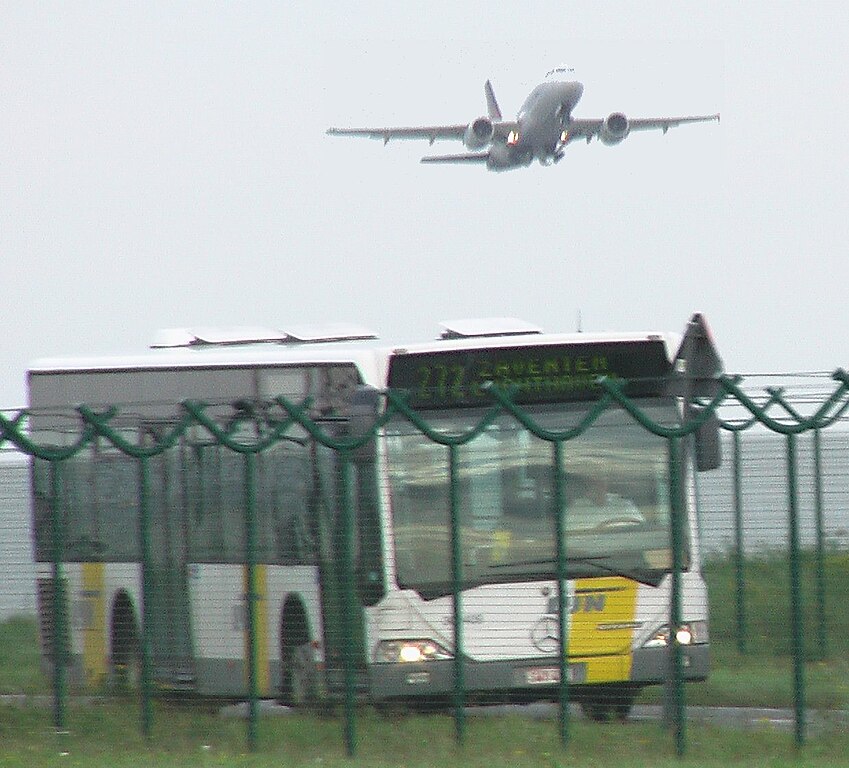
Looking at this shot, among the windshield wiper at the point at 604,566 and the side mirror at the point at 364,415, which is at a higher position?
the side mirror at the point at 364,415

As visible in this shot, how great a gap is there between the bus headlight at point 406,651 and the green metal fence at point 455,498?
0.21 m

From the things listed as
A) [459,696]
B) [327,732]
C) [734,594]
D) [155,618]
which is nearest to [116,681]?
[155,618]

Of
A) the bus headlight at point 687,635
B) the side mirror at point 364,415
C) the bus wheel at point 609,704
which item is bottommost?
the bus wheel at point 609,704

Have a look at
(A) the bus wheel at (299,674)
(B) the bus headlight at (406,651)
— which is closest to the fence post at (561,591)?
(B) the bus headlight at (406,651)

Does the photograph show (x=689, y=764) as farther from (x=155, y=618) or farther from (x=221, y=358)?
(x=221, y=358)

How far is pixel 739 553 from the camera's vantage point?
408 inches

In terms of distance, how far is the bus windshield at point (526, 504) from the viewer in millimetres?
11016

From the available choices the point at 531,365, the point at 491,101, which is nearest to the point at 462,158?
the point at 491,101

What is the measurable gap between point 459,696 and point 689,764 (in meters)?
1.56

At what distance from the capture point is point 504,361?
41.0ft

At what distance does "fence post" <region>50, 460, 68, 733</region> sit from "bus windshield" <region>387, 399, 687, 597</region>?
217 centimetres

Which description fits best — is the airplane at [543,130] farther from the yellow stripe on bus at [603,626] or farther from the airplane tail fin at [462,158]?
the yellow stripe on bus at [603,626]

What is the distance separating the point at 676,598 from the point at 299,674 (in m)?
2.47

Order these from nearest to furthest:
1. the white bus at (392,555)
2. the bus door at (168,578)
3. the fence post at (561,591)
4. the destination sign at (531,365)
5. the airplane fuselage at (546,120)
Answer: the fence post at (561,591) → the white bus at (392,555) → the bus door at (168,578) → the destination sign at (531,365) → the airplane fuselage at (546,120)
